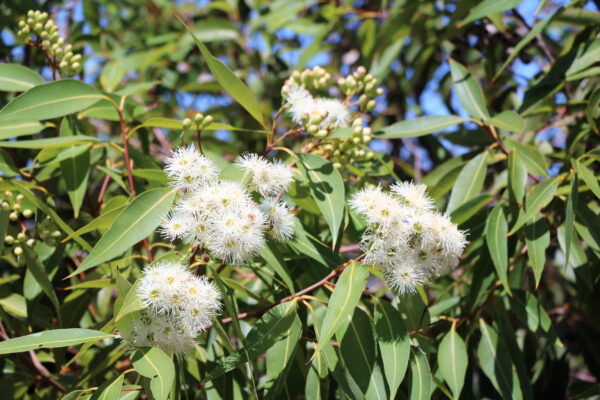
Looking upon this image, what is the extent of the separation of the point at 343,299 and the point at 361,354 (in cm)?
22

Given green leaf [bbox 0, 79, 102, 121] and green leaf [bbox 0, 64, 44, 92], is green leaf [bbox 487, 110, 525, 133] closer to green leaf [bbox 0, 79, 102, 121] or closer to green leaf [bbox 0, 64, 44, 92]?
green leaf [bbox 0, 79, 102, 121]

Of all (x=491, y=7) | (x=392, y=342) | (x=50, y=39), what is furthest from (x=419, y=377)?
(x=50, y=39)

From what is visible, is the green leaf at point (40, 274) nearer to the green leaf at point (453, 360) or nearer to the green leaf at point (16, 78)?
the green leaf at point (16, 78)

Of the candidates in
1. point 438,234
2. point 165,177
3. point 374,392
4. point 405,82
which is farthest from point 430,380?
point 405,82

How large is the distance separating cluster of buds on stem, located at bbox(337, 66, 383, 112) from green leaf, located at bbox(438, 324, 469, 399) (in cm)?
73

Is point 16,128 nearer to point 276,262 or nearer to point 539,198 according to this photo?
point 276,262

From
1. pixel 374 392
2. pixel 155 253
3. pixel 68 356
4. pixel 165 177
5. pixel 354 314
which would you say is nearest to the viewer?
pixel 374 392

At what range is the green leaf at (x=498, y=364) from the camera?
61.0 inches

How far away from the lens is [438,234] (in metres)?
1.24

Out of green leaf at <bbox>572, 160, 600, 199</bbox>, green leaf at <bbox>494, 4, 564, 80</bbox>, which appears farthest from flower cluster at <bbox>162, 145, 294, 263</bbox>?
green leaf at <bbox>494, 4, 564, 80</bbox>

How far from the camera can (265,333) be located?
1254 mm

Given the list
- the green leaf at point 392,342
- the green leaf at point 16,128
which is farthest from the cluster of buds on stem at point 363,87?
the green leaf at point 16,128

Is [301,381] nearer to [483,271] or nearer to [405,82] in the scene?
[483,271]

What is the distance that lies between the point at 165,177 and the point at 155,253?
0.73 meters
